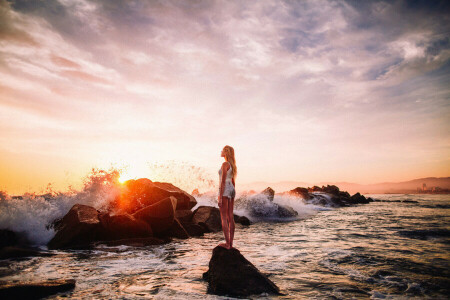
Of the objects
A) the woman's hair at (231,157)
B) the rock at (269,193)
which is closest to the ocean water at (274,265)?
the woman's hair at (231,157)

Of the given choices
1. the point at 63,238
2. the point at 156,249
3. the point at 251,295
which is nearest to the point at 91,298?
the point at 251,295

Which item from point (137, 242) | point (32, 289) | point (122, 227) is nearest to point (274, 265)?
point (32, 289)

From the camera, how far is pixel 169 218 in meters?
11.8

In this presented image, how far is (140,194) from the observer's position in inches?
562

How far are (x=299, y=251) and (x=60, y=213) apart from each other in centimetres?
1201

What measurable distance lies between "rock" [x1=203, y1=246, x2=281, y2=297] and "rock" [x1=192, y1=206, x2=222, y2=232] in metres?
9.01

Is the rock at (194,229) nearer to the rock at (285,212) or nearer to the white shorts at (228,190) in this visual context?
the white shorts at (228,190)

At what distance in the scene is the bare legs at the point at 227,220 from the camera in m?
6.10

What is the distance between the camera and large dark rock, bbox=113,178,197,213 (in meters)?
14.0

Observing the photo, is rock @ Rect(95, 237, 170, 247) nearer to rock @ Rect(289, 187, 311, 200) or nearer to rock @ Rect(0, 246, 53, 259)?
rock @ Rect(0, 246, 53, 259)

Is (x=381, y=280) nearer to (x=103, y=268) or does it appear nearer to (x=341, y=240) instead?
(x=341, y=240)

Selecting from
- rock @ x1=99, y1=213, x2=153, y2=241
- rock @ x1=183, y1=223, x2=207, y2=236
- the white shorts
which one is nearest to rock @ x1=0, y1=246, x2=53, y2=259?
rock @ x1=99, y1=213, x2=153, y2=241

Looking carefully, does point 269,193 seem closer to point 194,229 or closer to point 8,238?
point 194,229

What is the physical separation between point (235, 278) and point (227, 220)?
1.60m
